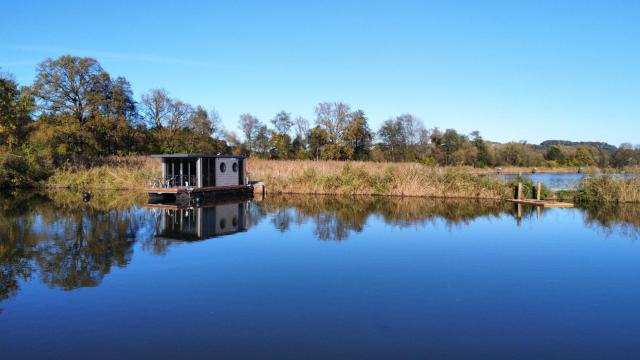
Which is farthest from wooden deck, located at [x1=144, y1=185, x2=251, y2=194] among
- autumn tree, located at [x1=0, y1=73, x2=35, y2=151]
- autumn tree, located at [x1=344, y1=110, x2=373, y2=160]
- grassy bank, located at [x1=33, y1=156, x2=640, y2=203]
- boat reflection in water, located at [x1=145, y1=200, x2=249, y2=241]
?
autumn tree, located at [x1=344, y1=110, x2=373, y2=160]

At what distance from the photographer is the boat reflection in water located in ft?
49.3

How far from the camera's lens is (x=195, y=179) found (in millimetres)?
25859

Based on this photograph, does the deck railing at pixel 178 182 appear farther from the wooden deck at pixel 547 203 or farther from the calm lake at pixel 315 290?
the wooden deck at pixel 547 203

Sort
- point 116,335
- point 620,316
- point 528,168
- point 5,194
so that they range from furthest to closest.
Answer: point 528,168
point 5,194
point 620,316
point 116,335

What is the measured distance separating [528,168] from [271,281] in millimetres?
71175

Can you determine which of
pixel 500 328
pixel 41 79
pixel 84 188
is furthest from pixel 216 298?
pixel 41 79

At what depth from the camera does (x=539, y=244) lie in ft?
45.7

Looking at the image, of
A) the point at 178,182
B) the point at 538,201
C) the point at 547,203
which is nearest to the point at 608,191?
the point at 538,201

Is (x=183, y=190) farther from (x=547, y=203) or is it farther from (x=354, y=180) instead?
(x=547, y=203)

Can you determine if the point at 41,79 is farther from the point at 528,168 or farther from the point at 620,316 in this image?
the point at 528,168

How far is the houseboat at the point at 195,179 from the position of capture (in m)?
24.2

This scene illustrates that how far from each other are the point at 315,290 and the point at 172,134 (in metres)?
45.2

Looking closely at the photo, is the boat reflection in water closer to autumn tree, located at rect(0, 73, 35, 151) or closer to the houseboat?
the houseboat

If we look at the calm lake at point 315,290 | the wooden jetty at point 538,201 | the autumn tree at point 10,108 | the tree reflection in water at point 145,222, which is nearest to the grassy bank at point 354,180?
the wooden jetty at point 538,201
